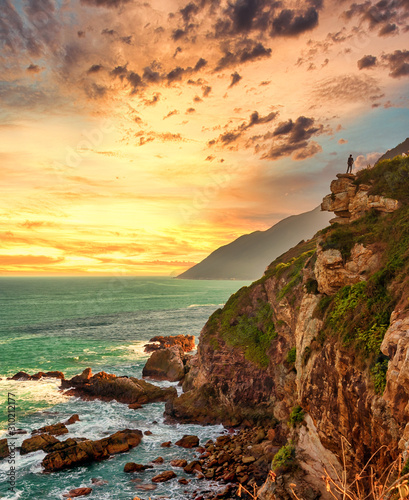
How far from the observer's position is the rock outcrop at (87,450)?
1148 inches

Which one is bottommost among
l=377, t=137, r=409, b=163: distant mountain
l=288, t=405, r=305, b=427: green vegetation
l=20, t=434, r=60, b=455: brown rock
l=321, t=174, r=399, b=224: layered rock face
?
l=20, t=434, r=60, b=455: brown rock

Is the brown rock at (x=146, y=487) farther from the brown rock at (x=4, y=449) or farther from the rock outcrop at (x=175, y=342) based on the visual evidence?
the rock outcrop at (x=175, y=342)

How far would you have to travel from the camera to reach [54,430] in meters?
35.0

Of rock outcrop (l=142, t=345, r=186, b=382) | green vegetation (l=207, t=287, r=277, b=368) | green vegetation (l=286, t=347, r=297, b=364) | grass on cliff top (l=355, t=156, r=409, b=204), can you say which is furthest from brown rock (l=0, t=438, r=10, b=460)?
grass on cliff top (l=355, t=156, r=409, b=204)

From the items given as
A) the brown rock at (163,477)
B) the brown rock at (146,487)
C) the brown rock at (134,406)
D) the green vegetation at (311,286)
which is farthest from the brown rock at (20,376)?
the green vegetation at (311,286)

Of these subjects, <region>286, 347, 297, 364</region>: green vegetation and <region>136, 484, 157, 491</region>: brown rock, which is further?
<region>286, 347, 297, 364</region>: green vegetation

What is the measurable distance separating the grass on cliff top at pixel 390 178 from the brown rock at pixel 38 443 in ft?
120

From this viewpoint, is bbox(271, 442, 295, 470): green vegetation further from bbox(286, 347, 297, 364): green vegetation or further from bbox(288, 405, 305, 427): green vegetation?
bbox(286, 347, 297, 364): green vegetation

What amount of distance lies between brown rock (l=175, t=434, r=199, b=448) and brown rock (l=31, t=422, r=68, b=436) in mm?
12367

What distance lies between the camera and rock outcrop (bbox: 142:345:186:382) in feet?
171

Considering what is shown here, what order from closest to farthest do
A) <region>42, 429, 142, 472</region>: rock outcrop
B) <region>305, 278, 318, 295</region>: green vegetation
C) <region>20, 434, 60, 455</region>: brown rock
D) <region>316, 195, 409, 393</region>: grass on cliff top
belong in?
<region>316, 195, 409, 393</region>: grass on cliff top < <region>305, 278, 318, 295</region>: green vegetation < <region>42, 429, 142, 472</region>: rock outcrop < <region>20, 434, 60, 455</region>: brown rock

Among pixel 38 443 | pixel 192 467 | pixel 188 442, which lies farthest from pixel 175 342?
pixel 192 467

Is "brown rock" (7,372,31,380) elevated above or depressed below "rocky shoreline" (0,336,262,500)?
above

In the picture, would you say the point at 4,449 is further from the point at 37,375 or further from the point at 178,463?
the point at 37,375
